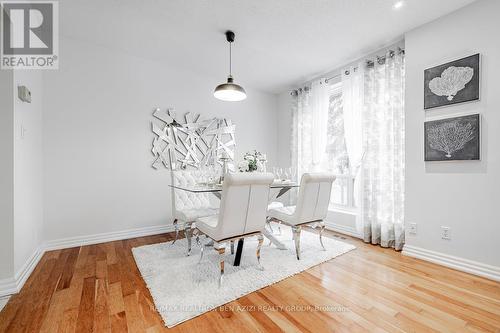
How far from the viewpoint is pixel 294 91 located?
4.49 metres

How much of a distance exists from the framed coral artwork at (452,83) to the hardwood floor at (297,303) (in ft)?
5.75

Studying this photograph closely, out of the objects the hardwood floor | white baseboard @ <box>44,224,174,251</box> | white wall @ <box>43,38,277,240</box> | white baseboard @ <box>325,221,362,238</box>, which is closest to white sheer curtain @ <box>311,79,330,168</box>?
white baseboard @ <box>325,221,362,238</box>

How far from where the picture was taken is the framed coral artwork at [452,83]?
2223 mm

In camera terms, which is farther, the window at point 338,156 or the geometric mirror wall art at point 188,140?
the window at point 338,156

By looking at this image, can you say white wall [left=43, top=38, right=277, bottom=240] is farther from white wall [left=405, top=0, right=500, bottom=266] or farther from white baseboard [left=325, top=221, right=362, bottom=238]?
white wall [left=405, top=0, right=500, bottom=266]

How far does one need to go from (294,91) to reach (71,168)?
385 centimetres

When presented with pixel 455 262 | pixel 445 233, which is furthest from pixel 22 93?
pixel 455 262

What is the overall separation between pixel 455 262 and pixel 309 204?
156cm

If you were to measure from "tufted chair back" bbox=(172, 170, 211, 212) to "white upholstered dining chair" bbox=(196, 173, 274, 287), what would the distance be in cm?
95

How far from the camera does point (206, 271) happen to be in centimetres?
220

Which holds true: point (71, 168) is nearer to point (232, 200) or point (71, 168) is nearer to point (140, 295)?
point (140, 295)

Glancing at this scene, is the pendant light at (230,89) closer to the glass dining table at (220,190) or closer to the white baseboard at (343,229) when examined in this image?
the glass dining table at (220,190)

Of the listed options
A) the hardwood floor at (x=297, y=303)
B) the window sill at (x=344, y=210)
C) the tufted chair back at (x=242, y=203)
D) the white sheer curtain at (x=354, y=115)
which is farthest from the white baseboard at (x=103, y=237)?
the white sheer curtain at (x=354, y=115)

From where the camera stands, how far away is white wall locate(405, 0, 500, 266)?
213 cm
